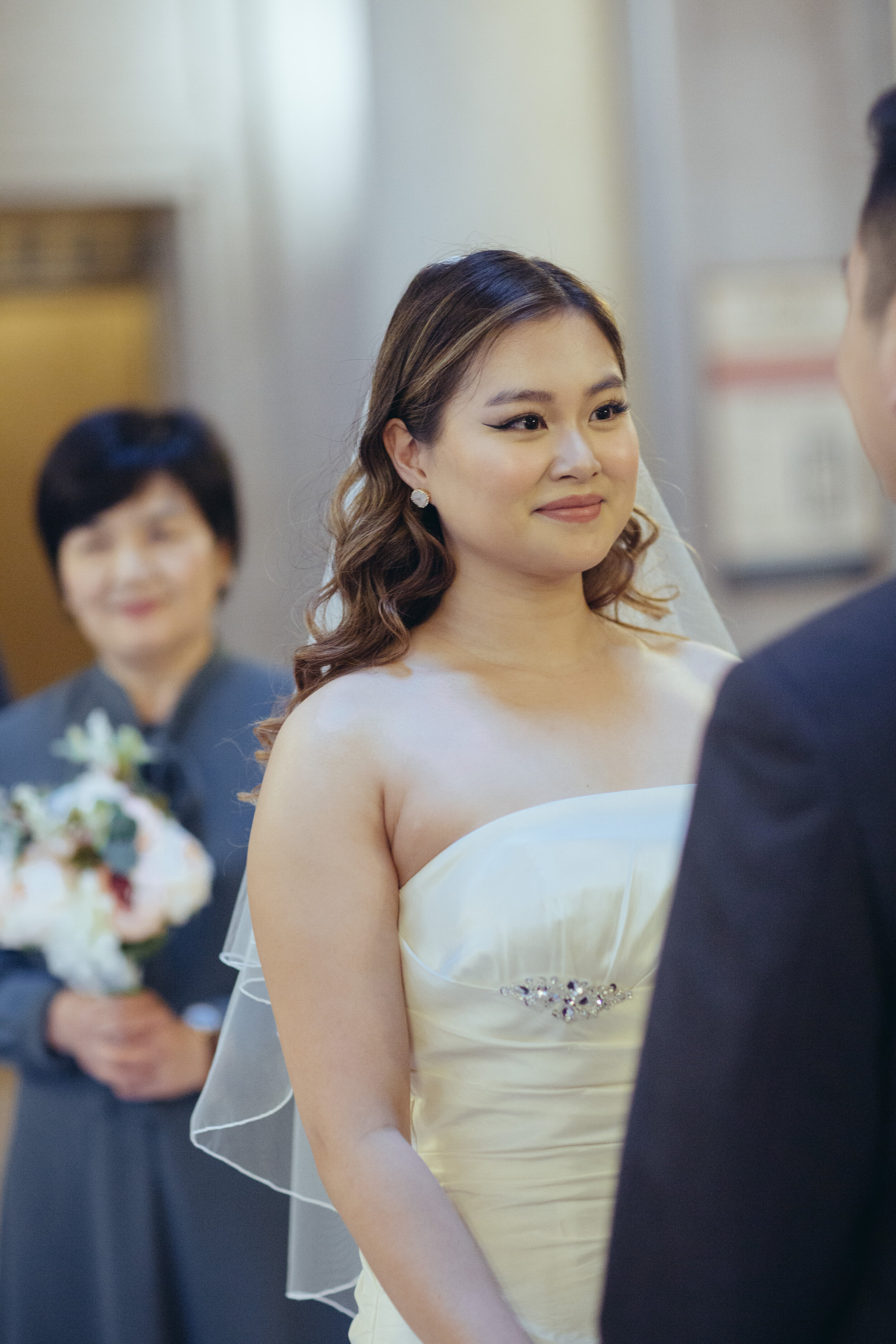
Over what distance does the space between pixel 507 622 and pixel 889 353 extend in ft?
2.65

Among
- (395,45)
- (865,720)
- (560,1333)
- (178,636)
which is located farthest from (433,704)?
(395,45)

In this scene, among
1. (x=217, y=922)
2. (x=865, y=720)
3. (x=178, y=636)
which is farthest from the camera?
(x=178, y=636)

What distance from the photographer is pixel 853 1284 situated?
0.92m

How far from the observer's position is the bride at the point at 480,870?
1481mm

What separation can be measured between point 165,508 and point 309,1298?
1542 mm

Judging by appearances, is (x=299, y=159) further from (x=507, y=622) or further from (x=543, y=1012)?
(x=543, y=1012)

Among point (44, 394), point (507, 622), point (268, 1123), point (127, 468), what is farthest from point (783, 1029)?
point (44, 394)

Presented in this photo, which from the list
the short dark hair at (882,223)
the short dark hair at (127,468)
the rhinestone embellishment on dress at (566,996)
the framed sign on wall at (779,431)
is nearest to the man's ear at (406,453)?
the rhinestone embellishment on dress at (566,996)

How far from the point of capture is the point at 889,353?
37.9 inches

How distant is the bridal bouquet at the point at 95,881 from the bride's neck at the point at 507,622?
838 millimetres

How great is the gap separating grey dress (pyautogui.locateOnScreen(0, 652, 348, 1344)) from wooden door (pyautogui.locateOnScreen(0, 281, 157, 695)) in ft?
9.54

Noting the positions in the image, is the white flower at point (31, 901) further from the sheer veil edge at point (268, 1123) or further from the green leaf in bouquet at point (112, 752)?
the sheer veil edge at point (268, 1123)

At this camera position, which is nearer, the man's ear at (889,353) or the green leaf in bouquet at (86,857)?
the man's ear at (889,353)

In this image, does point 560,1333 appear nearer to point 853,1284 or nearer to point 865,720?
point 853,1284
